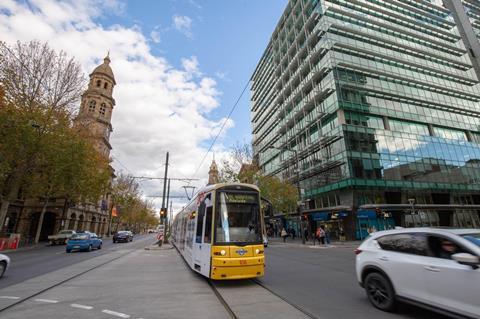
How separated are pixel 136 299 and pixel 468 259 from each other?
664 centimetres

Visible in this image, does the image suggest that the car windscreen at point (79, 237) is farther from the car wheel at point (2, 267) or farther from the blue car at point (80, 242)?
the car wheel at point (2, 267)

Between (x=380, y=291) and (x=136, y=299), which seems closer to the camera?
(x=380, y=291)

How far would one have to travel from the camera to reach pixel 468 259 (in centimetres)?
385

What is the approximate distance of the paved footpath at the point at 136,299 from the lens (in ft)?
16.9

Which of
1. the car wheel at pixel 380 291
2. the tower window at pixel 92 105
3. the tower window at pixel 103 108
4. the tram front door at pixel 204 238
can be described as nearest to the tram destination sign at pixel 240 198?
the tram front door at pixel 204 238

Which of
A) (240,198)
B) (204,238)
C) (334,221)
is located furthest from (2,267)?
(334,221)

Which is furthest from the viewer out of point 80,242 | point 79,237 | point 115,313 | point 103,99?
point 103,99

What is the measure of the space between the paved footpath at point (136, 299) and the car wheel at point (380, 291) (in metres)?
1.68

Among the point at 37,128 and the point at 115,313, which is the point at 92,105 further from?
the point at 115,313

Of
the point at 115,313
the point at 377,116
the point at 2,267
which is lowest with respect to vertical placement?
the point at 115,313

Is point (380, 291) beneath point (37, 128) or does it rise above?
Answer: beneath

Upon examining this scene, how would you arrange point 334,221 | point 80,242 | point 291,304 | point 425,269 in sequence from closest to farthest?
1. point 425,269
2. point 291,304
3. point 80,242
4. point 334,221

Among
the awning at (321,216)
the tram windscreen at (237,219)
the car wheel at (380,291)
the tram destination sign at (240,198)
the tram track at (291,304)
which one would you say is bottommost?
the tram track at (291,304)

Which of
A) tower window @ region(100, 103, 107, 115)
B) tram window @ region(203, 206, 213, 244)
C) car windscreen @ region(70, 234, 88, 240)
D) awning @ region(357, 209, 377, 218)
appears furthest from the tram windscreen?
tower window @ region(100, 103, 107, 115)
